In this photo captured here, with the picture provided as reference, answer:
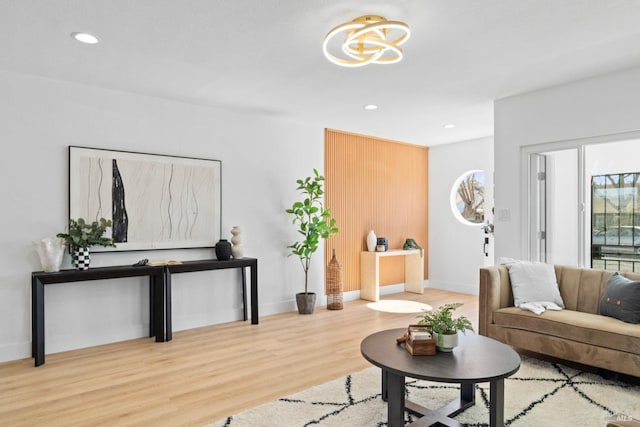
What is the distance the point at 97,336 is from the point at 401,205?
15.4 ft

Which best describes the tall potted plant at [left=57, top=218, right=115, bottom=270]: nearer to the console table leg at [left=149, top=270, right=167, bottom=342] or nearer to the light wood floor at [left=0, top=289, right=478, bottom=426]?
the console table leg at [left=149, top=270, right=167, bottom=342]

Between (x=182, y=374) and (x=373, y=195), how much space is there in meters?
4.07

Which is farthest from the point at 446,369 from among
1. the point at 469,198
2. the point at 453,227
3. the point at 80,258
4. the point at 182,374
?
the point at 469,198

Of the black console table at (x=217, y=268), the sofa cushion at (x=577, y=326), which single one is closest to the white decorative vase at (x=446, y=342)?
the sofa cushion at (x=577, y=326)

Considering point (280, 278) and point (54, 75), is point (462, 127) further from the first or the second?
point (54, 75)

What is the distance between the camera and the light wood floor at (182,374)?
2641 mm

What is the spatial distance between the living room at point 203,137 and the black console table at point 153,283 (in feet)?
0.71

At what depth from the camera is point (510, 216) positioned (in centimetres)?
451

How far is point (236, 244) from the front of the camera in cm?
484

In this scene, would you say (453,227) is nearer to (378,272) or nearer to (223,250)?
(378,272)

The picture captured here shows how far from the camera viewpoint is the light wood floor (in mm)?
2641

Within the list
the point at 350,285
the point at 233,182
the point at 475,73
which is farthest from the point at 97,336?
the point at 475,73

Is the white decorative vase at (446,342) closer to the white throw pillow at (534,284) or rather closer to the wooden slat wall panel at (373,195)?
the white throw pillow at (534,284)

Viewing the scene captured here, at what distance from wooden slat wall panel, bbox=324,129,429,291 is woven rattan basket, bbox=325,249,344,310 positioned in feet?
1.07
